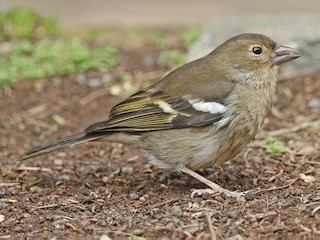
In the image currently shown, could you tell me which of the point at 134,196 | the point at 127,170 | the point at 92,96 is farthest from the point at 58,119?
the point at 134,196

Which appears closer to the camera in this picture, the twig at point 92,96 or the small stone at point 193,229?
the small stone at point 193,229

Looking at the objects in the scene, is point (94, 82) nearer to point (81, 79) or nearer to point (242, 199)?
point (81, 79)

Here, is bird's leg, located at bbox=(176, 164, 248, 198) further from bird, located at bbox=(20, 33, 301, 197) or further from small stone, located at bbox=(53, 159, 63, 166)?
small stone, located at bbox=(53, 159, 63, 166)

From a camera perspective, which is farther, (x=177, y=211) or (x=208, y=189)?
(x=208, y=189)

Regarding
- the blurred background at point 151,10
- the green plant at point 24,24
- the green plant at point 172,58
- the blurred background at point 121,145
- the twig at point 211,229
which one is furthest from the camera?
the blurred background at point 151,10

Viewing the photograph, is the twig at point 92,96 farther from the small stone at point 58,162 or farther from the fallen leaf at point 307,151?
the fallen leaf at point 307,151

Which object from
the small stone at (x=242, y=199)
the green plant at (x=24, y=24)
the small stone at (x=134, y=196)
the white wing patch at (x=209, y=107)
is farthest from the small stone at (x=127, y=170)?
the green plant at (x=24, y=24)

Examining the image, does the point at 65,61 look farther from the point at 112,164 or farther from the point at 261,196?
the point at 261,196
